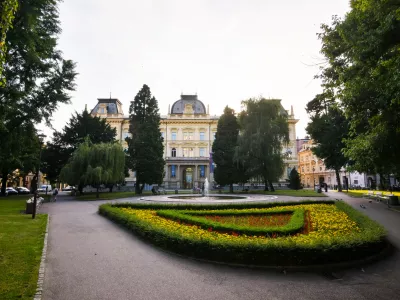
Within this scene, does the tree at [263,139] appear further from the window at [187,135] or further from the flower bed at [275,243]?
the window at [187,135]

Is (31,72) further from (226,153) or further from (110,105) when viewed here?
(110,105)

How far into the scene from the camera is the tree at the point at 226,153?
43406mm

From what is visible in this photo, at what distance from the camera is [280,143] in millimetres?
39125

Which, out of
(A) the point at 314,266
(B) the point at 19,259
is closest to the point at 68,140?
(B) the point at 19,259

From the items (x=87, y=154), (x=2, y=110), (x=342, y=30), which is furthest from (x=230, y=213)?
(x=87, y=154)

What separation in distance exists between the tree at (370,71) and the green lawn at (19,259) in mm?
11218

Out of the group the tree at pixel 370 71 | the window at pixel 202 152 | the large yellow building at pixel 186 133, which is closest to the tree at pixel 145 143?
the large yellow building at pixel 186 133

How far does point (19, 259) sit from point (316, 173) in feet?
287

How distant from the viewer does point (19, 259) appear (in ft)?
24.0

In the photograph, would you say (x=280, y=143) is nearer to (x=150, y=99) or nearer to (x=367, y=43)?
(x=150, y=99)

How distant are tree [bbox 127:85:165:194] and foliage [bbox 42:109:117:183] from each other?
5.79m

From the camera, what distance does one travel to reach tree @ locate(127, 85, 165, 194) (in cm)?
4025

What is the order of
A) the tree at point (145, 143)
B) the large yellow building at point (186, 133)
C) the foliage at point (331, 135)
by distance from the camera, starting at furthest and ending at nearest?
1. the large yellow building at point (186, 133)
2. the tree at point (145, 143)
3. the foliage at point (331, 135)

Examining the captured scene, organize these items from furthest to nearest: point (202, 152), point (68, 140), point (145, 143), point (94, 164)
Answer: point (202, 152) < point (68, 140) < point (145, 143) < point (94, 164)
